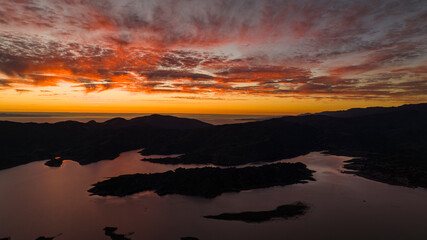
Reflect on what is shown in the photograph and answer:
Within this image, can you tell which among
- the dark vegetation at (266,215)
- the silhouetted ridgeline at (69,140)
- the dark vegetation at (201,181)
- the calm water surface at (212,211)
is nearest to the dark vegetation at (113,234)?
the calm water surface at (212,211)

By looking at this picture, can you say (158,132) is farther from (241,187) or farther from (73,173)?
(241,187)

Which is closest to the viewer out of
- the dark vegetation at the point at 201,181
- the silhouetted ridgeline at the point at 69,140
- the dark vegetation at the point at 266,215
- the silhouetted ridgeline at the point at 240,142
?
the dark vegetation at the point at 266,215

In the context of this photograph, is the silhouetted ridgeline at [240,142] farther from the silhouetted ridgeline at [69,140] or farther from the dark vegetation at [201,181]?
the dark vegetation at [201,181]

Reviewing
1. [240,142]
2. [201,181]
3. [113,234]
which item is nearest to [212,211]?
[201,181]

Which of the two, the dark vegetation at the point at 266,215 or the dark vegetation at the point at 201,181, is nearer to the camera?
the dark vegetation at the point at 266,215

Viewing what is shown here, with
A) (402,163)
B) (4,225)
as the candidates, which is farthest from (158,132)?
(402,163)

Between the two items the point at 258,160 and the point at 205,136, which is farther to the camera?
the point at 205,136
